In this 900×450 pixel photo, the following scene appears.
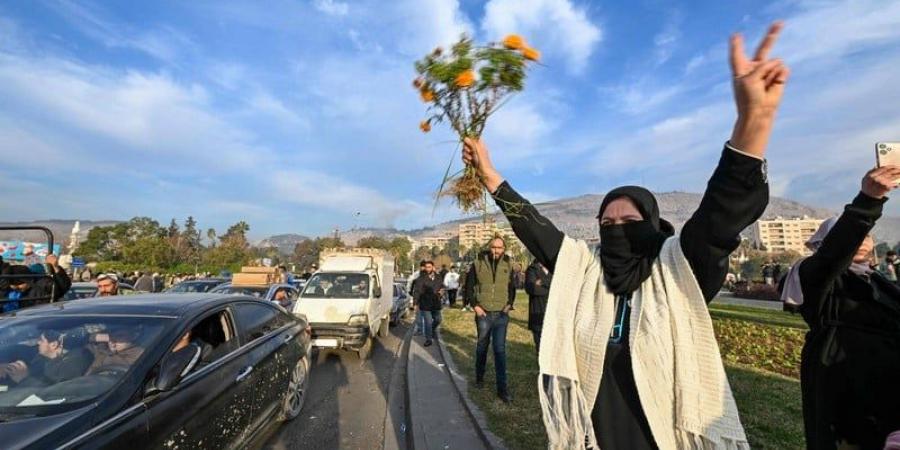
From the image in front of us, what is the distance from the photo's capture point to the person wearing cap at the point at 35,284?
19.6 ft

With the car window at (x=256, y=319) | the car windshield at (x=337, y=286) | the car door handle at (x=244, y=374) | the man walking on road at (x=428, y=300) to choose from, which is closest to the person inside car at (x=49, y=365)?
the car door handle at (x=244, y=374)

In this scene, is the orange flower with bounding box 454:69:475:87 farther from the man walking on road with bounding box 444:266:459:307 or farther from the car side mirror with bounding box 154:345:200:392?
the man walking on road with bounding box 444:266:459:307

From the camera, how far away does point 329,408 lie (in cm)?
602

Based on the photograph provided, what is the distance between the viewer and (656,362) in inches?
64.5

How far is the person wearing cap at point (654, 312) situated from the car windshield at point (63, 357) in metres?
2.69

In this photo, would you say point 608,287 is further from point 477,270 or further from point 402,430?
point 477,270

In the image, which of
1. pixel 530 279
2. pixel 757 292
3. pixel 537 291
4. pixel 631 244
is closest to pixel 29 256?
pixel 530 279

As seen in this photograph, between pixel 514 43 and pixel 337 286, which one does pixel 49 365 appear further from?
pixel 337 286

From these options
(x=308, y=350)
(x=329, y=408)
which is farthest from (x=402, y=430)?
(x=308, y=350)

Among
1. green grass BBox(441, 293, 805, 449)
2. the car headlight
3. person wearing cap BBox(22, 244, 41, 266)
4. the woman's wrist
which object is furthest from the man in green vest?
person wearing cap BBox(22, 244, 41, 266)

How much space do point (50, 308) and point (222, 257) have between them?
61.3 metres

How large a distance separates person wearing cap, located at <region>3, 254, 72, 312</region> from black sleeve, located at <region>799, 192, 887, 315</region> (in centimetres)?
810

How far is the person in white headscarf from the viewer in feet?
7.28

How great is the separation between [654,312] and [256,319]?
4.32 m
